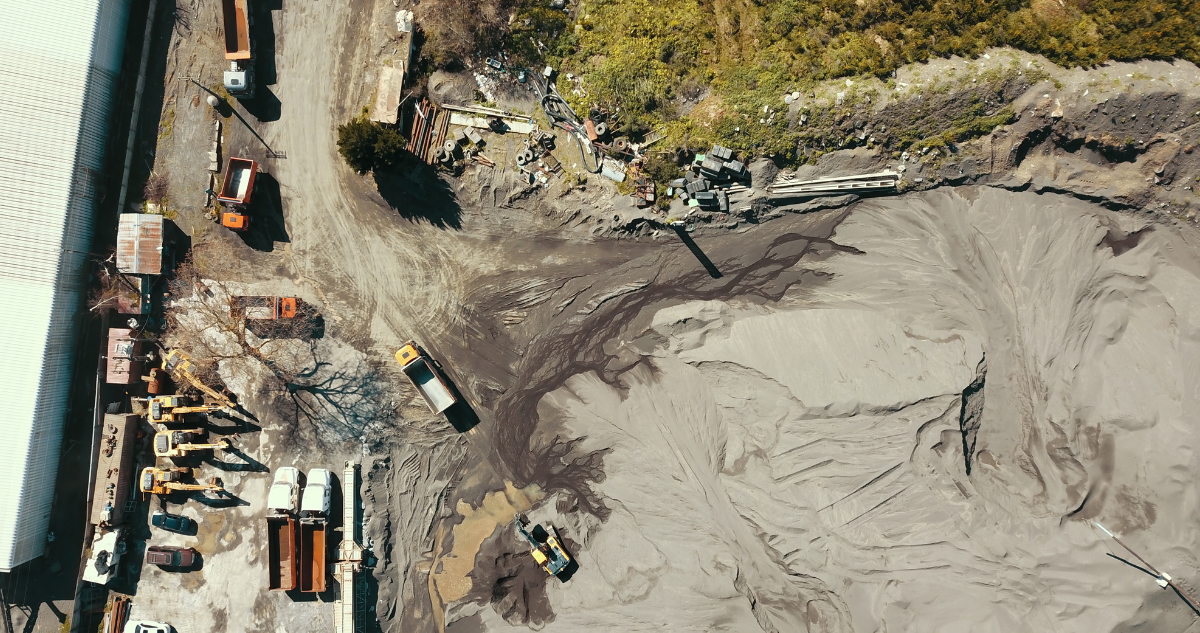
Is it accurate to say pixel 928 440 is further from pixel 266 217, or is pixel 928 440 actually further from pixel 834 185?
pixel 266 217

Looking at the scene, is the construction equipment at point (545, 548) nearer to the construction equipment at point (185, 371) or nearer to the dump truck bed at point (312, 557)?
the dump truck bed at point (312, 557)

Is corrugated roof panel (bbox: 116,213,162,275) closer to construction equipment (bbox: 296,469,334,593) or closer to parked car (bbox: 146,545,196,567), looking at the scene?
construction equipment (bbox: 296,469,334,593)

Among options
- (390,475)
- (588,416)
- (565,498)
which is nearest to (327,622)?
(390,475)

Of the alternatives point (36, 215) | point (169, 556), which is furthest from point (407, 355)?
point (36, 215)

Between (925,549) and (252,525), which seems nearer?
(925,549)

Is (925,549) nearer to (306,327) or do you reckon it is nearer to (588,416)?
(588,416)
